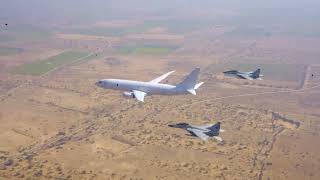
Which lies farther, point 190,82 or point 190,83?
point 190,83

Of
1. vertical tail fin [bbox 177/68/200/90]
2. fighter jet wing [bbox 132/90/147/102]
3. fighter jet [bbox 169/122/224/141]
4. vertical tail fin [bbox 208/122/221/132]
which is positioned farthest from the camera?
fighter jet wing [bbox 132/90/147/102]

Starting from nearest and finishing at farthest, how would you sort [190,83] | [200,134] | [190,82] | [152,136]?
1. [200,134]
2. [190,82]
3. [190,83]
4. [152,136]

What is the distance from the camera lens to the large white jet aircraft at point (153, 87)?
13150 centimetres

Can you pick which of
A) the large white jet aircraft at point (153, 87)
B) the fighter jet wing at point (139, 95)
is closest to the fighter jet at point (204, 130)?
the large white jet aircraft at point (153, 87)

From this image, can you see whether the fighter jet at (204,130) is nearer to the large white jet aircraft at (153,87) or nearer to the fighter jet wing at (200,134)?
the fighter jet wing at (200,134)

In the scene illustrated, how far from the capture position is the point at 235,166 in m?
124

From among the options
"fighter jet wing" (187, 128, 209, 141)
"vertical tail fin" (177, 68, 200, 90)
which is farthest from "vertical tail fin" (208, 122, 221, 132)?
"vertical tail fin" (177, 68, 200, 90)

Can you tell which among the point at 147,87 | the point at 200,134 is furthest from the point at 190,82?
the point at 200,134

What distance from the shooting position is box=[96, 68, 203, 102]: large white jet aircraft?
131500mm

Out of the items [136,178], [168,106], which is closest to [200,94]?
[168,106]

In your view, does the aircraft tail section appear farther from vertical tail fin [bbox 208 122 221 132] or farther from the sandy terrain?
vertical tail fin [bbox 208 122 221 132]

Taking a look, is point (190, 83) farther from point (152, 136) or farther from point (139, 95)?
point (152, 136)

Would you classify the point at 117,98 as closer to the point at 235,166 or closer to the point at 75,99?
the point at 75,99

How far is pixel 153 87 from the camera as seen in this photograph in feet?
451
